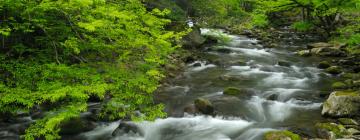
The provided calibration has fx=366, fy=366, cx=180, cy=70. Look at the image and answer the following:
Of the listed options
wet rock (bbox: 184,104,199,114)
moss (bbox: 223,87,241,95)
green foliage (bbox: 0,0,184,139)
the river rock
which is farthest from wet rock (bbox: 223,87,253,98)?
green foliage (bbox: 0,0,184,139)

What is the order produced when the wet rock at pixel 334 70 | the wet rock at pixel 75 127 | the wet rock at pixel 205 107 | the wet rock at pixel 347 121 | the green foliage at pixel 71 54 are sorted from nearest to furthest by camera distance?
the green foliage at pixel 71 54
the wet rock at pixel 347 121
the wet rock at pixel 75 127
the wet rock at pixel 205 107
the wet rock at pixel 334 70

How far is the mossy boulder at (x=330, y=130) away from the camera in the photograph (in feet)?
30.5

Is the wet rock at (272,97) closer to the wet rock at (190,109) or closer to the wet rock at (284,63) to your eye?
the wet rock at (190,109)

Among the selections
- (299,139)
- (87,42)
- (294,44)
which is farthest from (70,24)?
(294,44)

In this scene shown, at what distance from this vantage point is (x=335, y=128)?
9656 millimetres

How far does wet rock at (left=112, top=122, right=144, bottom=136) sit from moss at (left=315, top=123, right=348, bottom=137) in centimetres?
505

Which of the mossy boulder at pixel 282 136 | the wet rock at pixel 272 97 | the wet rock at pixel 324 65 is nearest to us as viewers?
the mossy boulder at pixel 282 136

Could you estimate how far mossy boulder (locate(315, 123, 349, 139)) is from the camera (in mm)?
9284

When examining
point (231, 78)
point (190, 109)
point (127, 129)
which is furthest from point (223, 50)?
point (127, 129)

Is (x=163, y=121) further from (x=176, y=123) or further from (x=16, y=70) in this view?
(x=16, y=70)

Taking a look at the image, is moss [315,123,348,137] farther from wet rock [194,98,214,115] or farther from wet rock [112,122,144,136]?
wet rock [112,122,144,136]

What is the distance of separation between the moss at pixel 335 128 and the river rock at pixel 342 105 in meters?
0.88

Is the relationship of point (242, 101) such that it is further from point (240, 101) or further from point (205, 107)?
point (205, 107)

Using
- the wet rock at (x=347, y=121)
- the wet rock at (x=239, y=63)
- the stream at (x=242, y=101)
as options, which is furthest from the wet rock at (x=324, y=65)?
the wet rock at (x=347, y=121)
